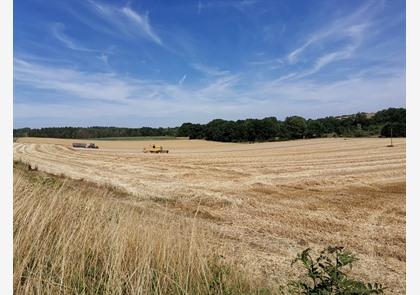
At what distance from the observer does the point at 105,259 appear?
11.7 feet

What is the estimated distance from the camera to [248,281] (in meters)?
3.73

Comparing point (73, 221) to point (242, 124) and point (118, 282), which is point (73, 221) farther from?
point (242, 124)

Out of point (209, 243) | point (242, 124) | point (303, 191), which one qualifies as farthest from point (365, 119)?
point (209, 243)

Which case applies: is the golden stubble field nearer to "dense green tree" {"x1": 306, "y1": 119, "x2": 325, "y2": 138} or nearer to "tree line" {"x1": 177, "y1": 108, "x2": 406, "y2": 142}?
"tree line" {"x1": 177, "y1": 108, "x2": 406, "y2": 142}

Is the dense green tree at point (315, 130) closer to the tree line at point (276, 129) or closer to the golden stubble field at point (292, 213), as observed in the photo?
the tree line at point (276, 129)

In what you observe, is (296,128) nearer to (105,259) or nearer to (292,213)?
(292,213)

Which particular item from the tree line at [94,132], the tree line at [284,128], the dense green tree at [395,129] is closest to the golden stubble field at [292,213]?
the dense green tree at [395,129]

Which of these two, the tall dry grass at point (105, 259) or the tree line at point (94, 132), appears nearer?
the tall dry grass at point (105, 259)

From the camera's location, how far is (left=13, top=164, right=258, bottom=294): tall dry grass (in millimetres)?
3131

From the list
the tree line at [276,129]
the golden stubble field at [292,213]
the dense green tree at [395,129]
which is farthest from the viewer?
the tree line at [276,129]

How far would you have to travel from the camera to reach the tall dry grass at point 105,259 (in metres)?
3.13

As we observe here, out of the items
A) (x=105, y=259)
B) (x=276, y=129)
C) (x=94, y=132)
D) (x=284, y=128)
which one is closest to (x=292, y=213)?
(x=105, y=259)
